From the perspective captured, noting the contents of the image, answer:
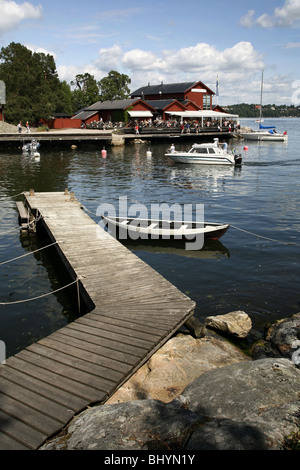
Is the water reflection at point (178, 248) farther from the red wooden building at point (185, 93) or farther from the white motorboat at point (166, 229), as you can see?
the red wooden building at point (185, 93)

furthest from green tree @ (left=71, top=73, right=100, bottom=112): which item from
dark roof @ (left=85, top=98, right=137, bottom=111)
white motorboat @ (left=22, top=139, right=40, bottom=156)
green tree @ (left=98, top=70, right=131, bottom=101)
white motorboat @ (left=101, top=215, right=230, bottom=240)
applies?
white motorboat @ (left=101, top=215, right=230, bottom=240)

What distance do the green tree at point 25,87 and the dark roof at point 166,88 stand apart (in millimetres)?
23839

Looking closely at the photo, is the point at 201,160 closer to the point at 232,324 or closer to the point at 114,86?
the point at 232,324

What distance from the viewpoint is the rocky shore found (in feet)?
13.8

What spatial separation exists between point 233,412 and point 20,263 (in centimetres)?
1059

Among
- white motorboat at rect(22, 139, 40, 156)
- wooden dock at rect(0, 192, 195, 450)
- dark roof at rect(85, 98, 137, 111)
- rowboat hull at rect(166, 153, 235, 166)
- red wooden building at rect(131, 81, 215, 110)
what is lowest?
wooden dock at rect(0, 192, 195, 450)

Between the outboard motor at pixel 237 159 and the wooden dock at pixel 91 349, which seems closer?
the wooden dock at pixel 91 349

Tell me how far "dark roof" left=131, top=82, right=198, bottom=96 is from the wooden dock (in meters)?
76.4

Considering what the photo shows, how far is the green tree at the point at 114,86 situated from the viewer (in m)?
105

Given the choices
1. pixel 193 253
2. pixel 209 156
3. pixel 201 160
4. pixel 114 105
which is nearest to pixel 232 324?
pixel 193 253

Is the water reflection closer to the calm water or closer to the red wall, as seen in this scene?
the calm water

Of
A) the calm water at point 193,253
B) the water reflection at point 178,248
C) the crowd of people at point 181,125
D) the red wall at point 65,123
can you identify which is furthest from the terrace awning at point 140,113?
the water reflection at point 178,248

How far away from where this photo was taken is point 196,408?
547cm

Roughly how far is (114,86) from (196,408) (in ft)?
366
